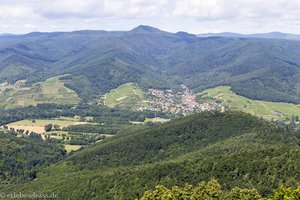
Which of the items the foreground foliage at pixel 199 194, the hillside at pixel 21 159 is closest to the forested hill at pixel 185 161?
the hillside at pixel 21 159

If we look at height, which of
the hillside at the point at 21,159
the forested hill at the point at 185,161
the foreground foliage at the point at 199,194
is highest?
the foreground foliage at the point at 199,194

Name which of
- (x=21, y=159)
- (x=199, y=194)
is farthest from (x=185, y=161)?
(x=21, y=159)

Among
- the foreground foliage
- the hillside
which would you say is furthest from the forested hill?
the foreground foliage

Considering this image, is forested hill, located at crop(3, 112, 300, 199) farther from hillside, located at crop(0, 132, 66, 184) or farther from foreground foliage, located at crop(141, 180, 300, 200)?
foreground foliage, located at crop(141, 180, 300, 200)

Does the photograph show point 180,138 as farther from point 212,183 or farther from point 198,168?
point 212,183

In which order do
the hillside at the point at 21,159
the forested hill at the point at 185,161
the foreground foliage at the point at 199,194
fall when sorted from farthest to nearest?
the hillside at the point at 21,159 → the forested hill at the point at 185,161 → the foreground foliage at the point at 199,194

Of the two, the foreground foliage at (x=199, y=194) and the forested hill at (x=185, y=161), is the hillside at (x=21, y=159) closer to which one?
the forested hill at (x=185, y=161)

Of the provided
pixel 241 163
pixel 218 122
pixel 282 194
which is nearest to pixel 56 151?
pixel 218 122

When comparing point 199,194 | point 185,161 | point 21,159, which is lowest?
point 21,159

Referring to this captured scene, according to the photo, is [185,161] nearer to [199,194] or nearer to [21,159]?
[199,194]

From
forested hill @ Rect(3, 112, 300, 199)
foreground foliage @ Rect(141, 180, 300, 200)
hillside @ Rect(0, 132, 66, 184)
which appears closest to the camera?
foreground foliage @ Rect(141, 180, 300, 200)
